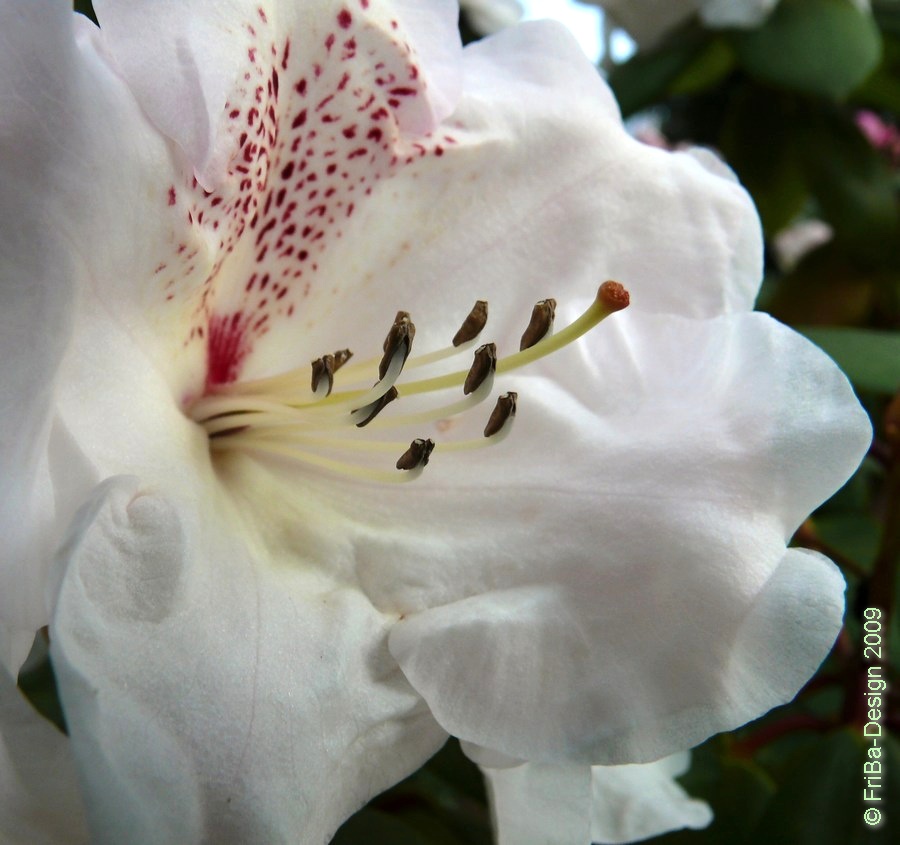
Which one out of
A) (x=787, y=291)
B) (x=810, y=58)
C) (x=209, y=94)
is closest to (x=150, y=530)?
(x=209, y=94)

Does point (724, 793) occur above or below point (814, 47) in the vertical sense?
below

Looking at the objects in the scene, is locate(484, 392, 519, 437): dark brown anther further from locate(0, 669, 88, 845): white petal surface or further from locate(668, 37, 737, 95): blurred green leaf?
locate(668, 37, 737, 95): blurred green leaf

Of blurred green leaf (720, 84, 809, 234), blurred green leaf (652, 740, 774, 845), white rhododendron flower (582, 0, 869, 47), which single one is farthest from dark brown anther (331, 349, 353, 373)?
blurred green leaf (720, 84, 809, 234)

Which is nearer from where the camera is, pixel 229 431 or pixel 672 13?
pixel 229 431

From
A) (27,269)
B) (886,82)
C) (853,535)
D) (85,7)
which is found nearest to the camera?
(27,269)

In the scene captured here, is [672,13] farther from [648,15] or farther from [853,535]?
[853,535]

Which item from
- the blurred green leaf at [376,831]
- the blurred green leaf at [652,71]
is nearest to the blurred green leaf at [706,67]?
the blurred green leaf at [652,71]

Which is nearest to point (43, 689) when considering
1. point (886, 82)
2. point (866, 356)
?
point (866, 356)
